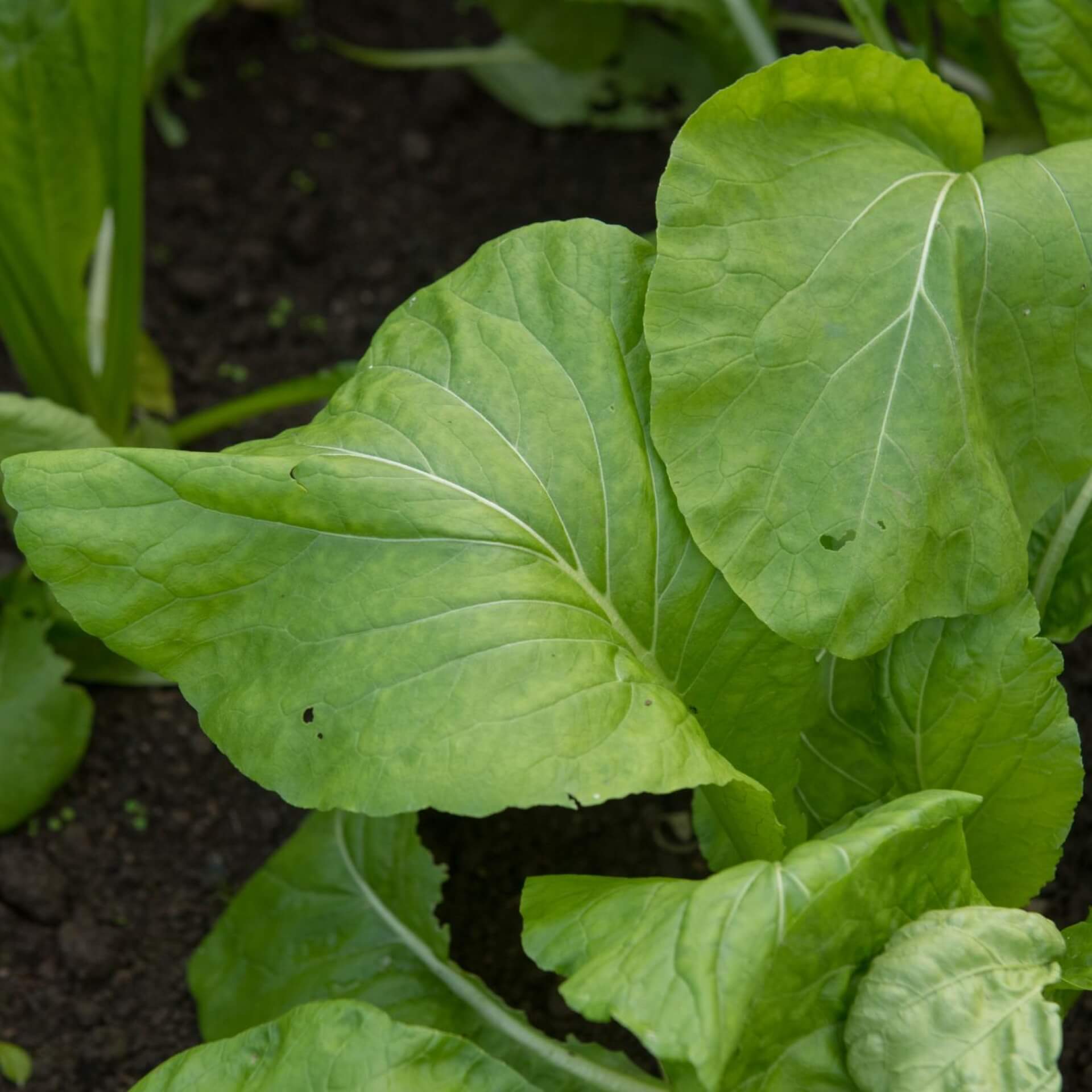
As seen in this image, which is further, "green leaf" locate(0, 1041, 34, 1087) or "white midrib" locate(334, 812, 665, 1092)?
"green leaf" locate(0, 1041, 34, 1087)

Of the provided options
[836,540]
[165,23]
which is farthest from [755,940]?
[165,23]

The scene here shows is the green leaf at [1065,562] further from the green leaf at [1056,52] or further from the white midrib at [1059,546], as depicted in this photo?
the green leaf at [1056,52]

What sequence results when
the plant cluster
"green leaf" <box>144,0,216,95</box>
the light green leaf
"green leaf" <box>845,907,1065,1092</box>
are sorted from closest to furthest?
"green leaf" <box>845,907,1065,1092</box>, the light green leaf, the plant cluster, "green leaf" <box>144,0,216,95</box>

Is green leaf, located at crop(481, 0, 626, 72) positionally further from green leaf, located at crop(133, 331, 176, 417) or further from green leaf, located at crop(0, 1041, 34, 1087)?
green leaf, located at crop(0, 1041, 34, 1087)

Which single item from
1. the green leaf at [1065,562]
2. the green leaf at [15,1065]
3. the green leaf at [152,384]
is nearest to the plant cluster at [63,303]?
the green leaf at [152,384]

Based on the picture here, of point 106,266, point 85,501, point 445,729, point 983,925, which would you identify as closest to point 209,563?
point 85,501

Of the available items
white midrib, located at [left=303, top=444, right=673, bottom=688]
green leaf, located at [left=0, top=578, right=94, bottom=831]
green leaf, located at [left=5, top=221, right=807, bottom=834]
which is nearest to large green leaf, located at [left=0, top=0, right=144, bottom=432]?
green leaf, located at [left=0, top=578, right=94, bottom=831]

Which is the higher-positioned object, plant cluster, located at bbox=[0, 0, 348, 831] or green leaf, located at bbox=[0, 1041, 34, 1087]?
plant cluster, located at bbox=[0, 0, 348, 831]

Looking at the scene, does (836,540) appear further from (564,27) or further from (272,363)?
(564,27)
